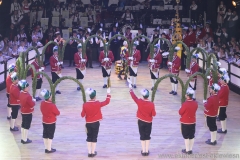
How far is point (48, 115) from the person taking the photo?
1234 centimetres

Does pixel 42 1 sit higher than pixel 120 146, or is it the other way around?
pixel 42 1

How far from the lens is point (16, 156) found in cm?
1247

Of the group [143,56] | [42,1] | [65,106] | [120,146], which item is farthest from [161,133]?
[42,1]

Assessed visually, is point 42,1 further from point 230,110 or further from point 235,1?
point 230,110

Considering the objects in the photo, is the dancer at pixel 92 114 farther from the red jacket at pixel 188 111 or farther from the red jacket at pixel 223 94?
the red jacket at pixel 223 94

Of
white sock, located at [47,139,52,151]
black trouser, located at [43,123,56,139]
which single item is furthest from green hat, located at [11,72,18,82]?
white sock, located at [47,139,52,151]

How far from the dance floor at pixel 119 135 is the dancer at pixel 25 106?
34cm

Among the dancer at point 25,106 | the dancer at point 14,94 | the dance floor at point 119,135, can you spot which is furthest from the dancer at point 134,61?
the dancer at point 25,106

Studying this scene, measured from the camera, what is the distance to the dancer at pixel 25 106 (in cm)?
1288

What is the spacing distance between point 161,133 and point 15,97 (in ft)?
15.1

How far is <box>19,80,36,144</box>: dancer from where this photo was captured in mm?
12875

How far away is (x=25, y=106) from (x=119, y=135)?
9.88ft

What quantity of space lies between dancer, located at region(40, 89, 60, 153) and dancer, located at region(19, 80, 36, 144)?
2.24 ft

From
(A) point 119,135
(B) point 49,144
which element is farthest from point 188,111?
(B) point 49,144
